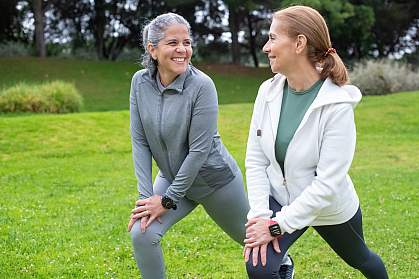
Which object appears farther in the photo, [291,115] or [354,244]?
[354,244]

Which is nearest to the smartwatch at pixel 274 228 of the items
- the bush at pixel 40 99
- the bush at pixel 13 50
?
the bush at pixel 40 99

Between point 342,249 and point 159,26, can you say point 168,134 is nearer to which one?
point 159,26

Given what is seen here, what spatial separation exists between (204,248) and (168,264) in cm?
64

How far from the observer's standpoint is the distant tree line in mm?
34250

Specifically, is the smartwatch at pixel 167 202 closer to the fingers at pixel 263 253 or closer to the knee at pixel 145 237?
the knee at pixel 145 237

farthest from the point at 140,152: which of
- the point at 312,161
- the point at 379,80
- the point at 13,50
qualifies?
the point at 13,50

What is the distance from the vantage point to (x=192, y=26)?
36.5 m

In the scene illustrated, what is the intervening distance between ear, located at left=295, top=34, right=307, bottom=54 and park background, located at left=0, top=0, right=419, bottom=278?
2581 mm

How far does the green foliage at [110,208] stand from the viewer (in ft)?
18.1

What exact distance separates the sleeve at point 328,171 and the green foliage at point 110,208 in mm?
2159

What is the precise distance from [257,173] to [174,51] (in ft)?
2.96

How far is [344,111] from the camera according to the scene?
10.4ft

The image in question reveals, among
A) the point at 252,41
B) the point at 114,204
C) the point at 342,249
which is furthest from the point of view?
the point at 252,41

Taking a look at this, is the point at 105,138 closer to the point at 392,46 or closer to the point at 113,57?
the point at 113,57
